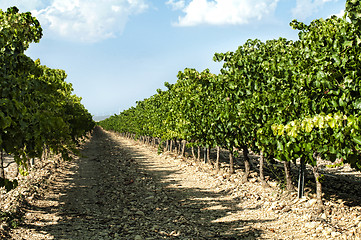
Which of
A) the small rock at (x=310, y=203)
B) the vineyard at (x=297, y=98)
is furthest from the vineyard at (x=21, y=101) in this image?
the small rock at (x=310, y=203)

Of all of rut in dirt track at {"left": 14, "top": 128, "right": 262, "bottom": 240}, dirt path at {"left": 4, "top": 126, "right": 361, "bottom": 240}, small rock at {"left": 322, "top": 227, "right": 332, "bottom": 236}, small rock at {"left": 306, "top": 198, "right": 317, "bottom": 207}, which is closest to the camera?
small rock at {"left": 322, "top": 227, "right": 332, "bottom": 236}

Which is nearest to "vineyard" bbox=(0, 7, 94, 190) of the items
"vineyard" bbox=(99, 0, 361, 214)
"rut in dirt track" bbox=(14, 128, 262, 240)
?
"rut in dirt track" bbox=(14, 128, 262, 240)

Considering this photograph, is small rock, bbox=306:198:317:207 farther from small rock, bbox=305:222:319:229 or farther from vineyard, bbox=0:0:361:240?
small rock, bbox=305:222:319:229

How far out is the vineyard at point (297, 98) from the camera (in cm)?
557

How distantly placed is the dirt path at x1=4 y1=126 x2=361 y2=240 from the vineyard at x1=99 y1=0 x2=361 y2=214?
1.15m

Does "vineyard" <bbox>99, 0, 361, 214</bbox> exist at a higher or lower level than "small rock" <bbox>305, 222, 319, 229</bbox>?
higher

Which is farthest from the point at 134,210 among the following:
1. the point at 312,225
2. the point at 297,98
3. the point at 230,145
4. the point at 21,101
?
the point at 297,98

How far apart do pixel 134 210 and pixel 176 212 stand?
1401 mm

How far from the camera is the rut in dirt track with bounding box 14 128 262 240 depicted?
24.3 feet

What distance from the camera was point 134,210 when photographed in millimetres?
9445

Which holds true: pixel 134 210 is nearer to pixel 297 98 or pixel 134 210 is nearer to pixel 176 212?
pixel 176 212

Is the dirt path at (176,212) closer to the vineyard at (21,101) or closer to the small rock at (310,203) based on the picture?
the small rock at (310,203)

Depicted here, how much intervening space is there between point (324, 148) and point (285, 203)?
3.92 m

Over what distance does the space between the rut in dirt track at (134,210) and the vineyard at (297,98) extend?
7.94 feet
